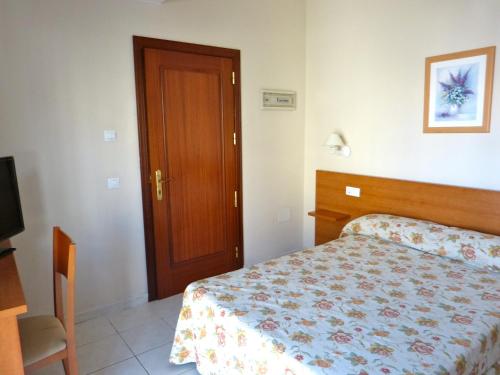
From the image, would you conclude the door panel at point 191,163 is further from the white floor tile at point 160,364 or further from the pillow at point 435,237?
the pillow at point 435,237

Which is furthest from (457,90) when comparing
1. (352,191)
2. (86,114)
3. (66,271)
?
(66,271)

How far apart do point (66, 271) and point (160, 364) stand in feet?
2.76

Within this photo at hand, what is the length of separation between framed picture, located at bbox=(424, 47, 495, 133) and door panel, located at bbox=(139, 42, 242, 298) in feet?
5.25

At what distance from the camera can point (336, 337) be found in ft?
5.12

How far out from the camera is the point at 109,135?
271 centimetres

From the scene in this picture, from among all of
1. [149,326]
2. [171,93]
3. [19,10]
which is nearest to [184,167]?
[171,93]

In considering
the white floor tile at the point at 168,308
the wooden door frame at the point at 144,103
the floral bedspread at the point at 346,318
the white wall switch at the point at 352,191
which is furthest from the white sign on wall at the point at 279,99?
the white floor tile at the point at 168,308

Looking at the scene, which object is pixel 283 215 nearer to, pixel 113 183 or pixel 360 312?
pixel 113 183

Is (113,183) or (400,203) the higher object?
(113,183)

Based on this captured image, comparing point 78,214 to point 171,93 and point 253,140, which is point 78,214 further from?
point 253,140

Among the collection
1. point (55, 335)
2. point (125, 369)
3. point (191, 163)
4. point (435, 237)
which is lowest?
point (125, 369)

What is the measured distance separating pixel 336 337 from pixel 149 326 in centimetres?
160

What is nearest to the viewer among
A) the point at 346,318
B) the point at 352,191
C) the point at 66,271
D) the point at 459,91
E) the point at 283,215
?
the point at 346,318

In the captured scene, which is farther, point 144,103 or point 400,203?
point 400,203
